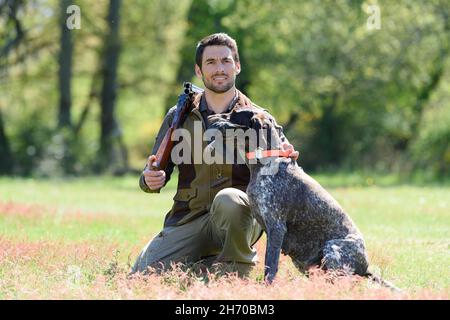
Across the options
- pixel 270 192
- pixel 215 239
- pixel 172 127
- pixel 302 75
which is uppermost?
pixel 302 75

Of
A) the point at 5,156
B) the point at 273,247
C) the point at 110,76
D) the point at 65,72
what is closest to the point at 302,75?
the point at 110,76

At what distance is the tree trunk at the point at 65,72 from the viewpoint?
86.2 ft

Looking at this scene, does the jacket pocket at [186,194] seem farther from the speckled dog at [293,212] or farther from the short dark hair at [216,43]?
the short dark hair at [216,43]

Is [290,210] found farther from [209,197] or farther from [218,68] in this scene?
[218,68]

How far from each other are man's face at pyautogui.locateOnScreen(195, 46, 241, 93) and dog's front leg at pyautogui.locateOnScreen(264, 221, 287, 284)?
56.1 inches

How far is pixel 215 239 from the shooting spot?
7.19 m

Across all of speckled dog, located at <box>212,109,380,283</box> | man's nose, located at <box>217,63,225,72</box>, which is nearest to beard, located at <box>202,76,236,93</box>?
man's nose, located at <box>217,63,225,72</box>

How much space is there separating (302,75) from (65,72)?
8165 mm

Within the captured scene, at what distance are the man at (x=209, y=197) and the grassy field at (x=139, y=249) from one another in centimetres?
35

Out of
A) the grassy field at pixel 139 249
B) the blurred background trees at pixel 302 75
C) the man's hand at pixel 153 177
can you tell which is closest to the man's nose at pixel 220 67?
the man's hand at pixel 153 177

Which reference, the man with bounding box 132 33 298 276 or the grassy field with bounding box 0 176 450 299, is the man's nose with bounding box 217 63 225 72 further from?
the grassy field with bounding box 0 176 450 299
